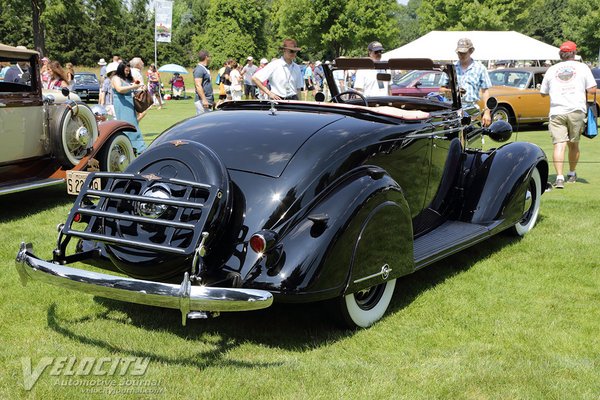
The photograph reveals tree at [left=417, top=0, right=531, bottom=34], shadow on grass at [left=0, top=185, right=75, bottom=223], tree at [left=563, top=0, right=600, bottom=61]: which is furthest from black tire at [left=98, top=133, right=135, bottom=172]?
tree at [left=563, top=0, right=600, bottom=61]

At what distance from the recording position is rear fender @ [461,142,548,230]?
5.14 metres

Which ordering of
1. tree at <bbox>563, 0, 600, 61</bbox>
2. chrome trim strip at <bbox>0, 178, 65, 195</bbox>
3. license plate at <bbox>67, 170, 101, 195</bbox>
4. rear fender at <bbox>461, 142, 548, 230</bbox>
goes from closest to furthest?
rear fender at <bbox>461, 142, 548, 230</bbox>
license plate at <bbox>67, 170, 101, 195</bbox>
chrome trim strip at <bbox>0, 178, 65, 195</bbox>
tree at <bbox>563, 0, 600, 61</bbox>

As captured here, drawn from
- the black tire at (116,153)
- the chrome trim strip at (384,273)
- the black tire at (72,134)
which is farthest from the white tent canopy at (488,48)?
the chrome trim strip at (384,273)

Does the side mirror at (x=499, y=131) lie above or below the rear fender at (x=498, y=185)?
above

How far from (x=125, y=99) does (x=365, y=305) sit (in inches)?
262

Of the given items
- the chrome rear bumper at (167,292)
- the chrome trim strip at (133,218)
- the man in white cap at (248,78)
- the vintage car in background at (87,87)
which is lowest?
the vintage car in background at (87,87)

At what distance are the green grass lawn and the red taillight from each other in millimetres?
569

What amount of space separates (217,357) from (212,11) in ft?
209

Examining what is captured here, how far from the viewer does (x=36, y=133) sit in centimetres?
721

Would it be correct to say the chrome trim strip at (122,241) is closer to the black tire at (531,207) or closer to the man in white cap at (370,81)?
the black tire at (531,207)

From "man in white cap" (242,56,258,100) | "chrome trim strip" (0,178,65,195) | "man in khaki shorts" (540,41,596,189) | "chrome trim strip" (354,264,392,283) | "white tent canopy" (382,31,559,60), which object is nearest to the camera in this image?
"chrome trim strip" (354,264,392,283)

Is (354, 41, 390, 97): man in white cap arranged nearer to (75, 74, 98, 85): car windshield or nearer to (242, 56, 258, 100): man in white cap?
(242, 56, 258, 100): man in white cap

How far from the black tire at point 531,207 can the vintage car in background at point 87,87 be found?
25341mm

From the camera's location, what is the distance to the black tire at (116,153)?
7.88m
